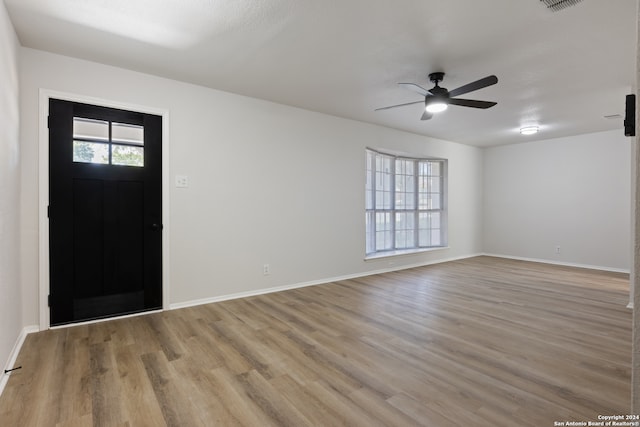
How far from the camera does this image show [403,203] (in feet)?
21.2

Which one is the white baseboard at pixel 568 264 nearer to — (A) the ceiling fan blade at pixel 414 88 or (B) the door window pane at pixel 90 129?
(A) the ceiling fan blade at pixel 414 88

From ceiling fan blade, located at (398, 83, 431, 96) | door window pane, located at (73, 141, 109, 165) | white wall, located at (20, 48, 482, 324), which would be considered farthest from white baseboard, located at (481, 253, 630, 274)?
door window pane, located at (73, 141, 109, 165)

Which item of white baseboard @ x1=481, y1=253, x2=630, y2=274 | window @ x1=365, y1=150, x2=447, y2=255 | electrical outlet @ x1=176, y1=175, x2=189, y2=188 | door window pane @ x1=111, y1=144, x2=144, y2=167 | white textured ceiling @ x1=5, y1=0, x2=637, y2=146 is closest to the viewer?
white textured ceiling @ x1=5, y1=0, x2=637, y2=146

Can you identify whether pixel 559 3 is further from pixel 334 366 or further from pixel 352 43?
pixel 334 366

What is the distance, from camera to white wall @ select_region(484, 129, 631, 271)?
5.75 meters

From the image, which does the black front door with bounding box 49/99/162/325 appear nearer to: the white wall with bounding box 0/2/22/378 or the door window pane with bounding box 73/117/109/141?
the door window pane with bounding box 73/117/109/141

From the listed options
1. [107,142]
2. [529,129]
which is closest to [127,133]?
[107,142]

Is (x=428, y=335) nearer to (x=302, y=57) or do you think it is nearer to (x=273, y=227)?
(x=273, y=227)

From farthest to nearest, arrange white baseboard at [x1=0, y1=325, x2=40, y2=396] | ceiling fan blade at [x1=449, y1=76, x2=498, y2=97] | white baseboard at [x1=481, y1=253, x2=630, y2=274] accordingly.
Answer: white baseboard at [x1=481, y1=253, x2=630, y2=274]
ceiling fan blade at [x1=449, y1=76, x2=498, y2=97]
white baseboard at [x1=0, y1=325, x2=40, y2=396]

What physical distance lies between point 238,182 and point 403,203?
12.2ft

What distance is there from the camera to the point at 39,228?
2855mm

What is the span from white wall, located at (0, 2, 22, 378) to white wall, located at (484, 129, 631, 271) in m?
8.26

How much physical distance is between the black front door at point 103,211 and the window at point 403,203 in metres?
3.56

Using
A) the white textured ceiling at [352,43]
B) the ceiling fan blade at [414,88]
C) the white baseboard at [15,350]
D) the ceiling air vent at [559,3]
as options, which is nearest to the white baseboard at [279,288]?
the white baseboard at [15,350]
